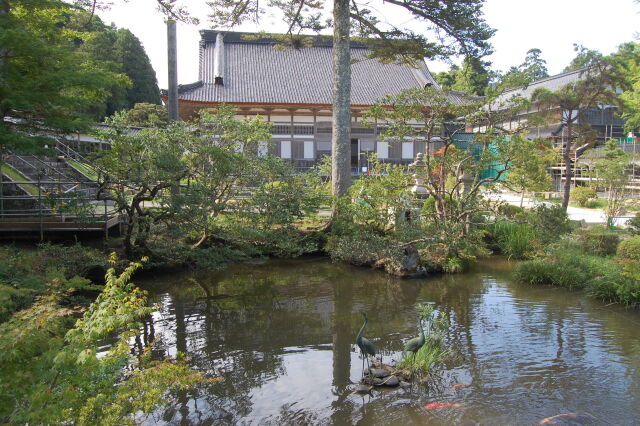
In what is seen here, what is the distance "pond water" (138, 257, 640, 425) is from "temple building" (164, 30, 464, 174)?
37.0ft

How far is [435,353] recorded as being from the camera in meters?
6.03

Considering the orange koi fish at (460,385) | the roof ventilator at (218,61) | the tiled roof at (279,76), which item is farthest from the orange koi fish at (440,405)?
the roof ventilator at (218,61)

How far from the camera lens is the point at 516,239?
39.7 feet

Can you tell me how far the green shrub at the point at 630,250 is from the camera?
862cm

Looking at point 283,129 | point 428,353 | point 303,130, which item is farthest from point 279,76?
point 428,353

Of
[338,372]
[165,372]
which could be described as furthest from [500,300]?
[165,372]

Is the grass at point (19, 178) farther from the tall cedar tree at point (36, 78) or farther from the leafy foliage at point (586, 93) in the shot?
the leafy foliage at point (586, 93)

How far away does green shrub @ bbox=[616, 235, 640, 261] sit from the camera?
339 inches

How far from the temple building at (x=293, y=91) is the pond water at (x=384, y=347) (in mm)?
11279

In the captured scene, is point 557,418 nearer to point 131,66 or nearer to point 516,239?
point 516,239

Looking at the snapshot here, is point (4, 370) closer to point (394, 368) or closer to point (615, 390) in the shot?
point (394, 368)

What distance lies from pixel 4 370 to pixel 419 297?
23.3 feet

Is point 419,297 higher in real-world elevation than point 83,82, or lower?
lower

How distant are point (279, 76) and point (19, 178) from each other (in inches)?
556
